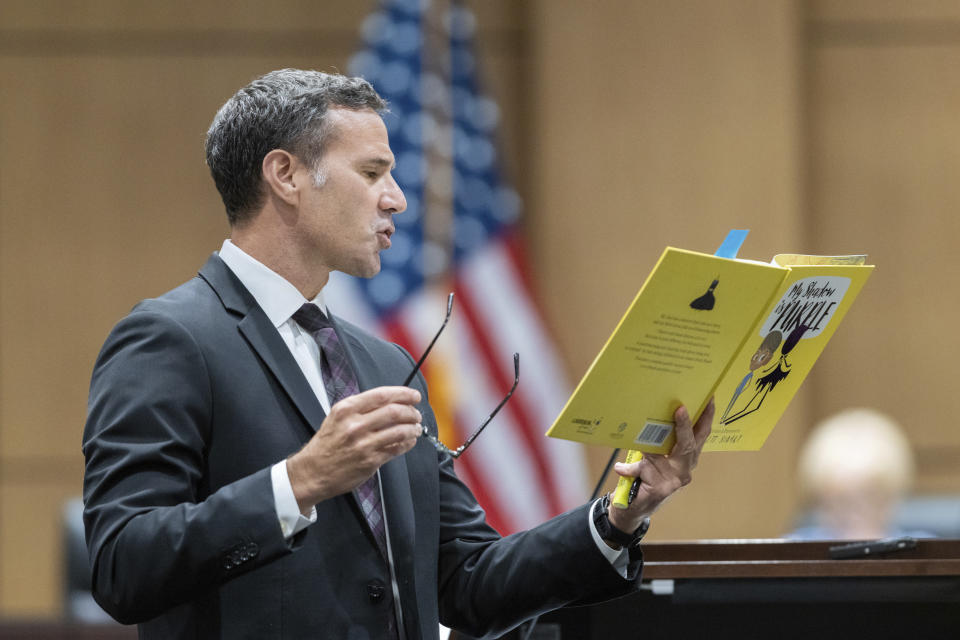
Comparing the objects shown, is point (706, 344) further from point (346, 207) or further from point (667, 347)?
point (346, 207)

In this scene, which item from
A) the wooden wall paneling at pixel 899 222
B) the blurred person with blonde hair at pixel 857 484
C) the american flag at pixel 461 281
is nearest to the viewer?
the blurred person with blonde hair at pixel 857 484

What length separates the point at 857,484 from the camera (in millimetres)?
3885

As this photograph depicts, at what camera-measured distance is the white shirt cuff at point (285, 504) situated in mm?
1415

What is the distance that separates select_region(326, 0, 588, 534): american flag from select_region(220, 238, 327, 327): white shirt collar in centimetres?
270

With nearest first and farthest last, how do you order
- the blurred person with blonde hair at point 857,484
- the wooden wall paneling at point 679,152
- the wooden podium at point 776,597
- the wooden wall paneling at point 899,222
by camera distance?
the wooden podium at point 776,597, the blurred person with blonde hair at point 857,484, the wooden wall paneling at point 679,152, the wooden wall paneling at point 899,222

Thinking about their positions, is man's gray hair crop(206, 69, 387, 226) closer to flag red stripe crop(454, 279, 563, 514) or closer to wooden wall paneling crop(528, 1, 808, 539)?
flag red stripe crop(454, 279, 563, 514)

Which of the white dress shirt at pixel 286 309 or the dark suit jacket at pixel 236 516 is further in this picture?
the white dress shirt at pixel 286 309

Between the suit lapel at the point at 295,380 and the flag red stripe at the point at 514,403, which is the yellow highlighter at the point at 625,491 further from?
the flag red stripe at the point at 514,403

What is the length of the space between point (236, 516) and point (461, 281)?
130 inches

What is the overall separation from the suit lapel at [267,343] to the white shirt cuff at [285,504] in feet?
0.66

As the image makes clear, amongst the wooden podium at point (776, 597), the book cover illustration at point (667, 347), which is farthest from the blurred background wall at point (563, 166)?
the book cover illustration at point (667, 347)

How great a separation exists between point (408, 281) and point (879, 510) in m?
1.95

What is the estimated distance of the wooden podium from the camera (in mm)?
1841

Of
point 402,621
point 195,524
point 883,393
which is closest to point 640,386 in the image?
point 402,621
